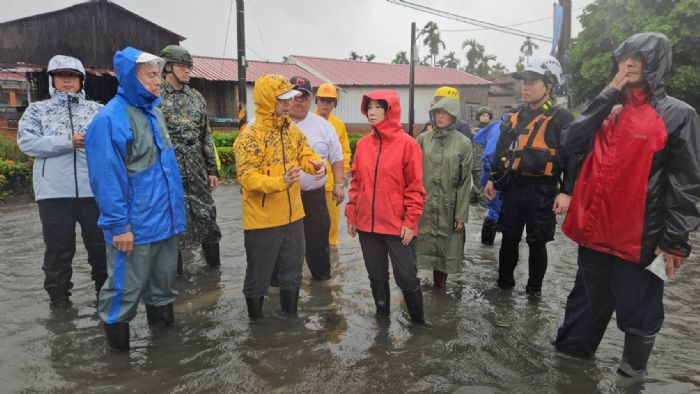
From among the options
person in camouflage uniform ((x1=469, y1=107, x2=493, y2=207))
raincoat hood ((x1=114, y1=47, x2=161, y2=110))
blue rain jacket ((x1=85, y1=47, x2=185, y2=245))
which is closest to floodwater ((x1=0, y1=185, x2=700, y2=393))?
blue rain jacket ((x1=85, y1=47, x2=185, y2=245))

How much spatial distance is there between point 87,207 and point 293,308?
6.19 ft

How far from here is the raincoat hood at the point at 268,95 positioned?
3.38m

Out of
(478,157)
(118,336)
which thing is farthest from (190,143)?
(478,157)

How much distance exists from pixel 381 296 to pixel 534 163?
169 centimetres

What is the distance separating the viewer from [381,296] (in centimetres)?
380

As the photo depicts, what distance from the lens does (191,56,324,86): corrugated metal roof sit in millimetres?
23094

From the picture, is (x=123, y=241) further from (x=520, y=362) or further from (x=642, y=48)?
(x=642, y=48)

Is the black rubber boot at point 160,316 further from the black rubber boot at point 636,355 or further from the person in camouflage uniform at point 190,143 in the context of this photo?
the black rubber boot at point 636,355

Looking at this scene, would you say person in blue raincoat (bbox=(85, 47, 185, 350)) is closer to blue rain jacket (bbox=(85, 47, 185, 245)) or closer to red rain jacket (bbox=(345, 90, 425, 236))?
blue rain jacket (bbox=(85, 47, 185, 245))

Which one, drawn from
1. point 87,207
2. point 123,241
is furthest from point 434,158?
point 87,207

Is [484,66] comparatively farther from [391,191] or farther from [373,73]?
[391,191]

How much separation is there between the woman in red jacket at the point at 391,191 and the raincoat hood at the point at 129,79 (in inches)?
60.0

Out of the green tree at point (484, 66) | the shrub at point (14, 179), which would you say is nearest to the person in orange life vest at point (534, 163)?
the shrub at point (14, 179)

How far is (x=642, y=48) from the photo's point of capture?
8.72 feet
